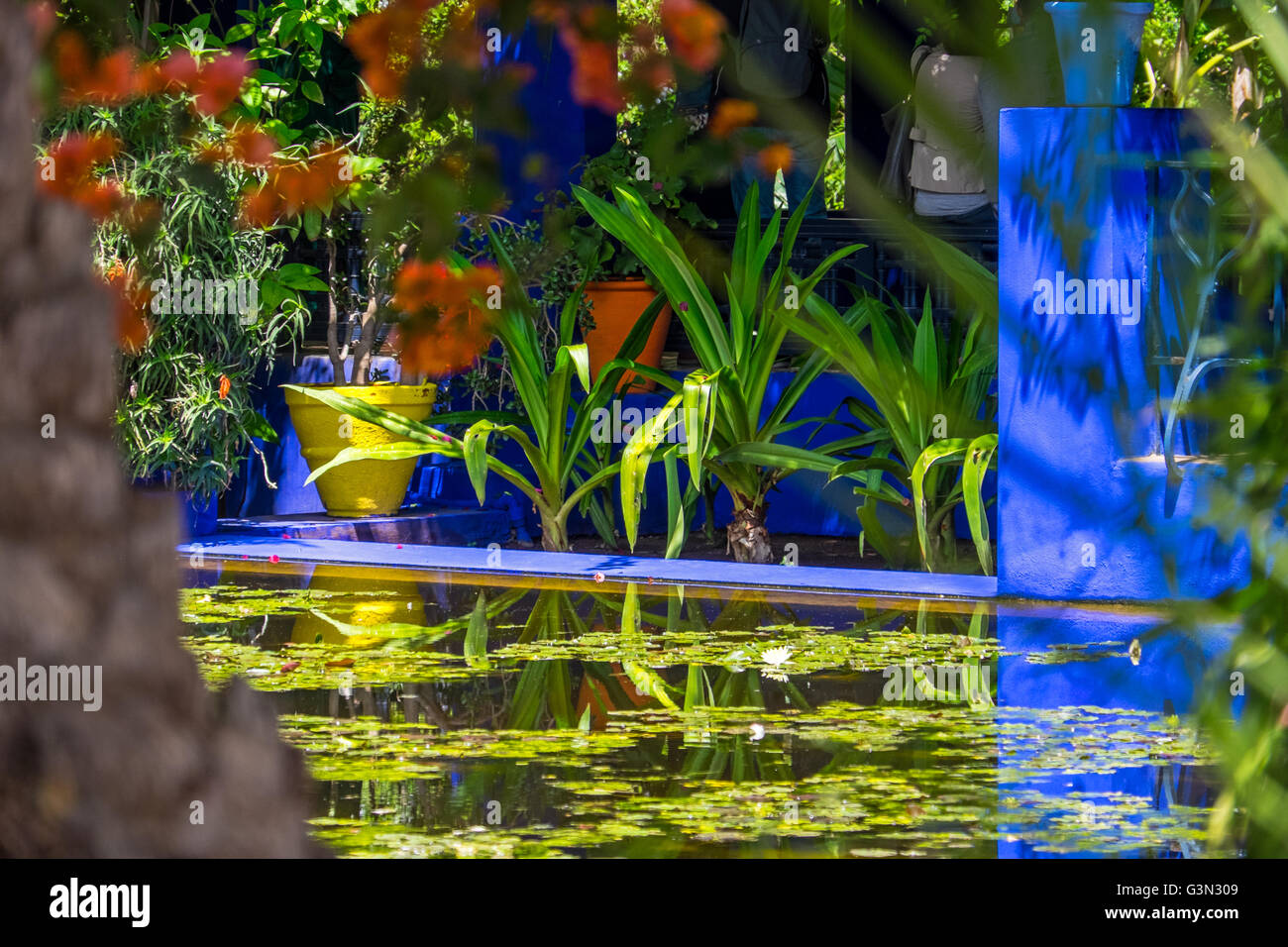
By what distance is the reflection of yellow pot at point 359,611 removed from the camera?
5.21 meters

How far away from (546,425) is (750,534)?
97 centimetres

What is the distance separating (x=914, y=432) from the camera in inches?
246

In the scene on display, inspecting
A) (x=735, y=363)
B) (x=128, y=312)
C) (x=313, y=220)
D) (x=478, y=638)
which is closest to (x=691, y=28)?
(x=128, y=312)

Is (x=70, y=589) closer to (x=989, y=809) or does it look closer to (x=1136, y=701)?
(x=989, y=809)

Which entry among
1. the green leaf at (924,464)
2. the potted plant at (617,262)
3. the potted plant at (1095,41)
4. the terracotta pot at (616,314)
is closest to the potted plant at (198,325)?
the potted plant at (617,262)

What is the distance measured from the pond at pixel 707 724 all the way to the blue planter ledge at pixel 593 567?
10 cm

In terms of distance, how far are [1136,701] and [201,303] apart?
14.0 ft

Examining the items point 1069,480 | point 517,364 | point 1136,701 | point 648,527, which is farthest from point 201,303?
point 1069,480

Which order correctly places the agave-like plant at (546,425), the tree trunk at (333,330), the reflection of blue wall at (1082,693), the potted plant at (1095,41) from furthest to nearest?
the tree trunk at (333,330) < the agave-like plant at (546,425) < the reflection of blue wall at (1082,693) < the potted plant at (1095,41)

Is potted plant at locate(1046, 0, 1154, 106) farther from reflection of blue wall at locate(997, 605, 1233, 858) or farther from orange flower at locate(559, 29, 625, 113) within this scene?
orange flower at locate(559, 29, 625, 113)

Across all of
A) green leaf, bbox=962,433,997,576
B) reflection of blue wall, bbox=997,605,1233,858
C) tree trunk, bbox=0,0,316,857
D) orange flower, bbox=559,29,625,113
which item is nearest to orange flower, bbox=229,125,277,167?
orange flower, bbox=559,29,625,113

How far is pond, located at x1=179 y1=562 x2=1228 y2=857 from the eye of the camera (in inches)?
122

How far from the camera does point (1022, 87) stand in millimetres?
472

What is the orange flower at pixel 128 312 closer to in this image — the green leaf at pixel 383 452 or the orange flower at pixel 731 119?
the orange flower at pixel 731 119
